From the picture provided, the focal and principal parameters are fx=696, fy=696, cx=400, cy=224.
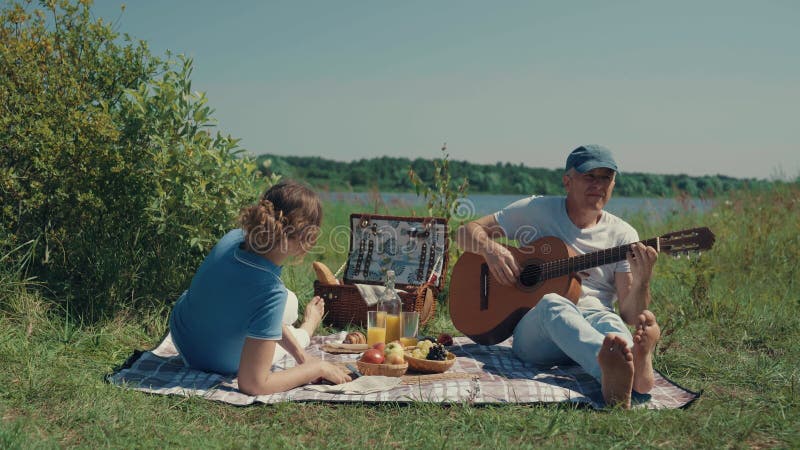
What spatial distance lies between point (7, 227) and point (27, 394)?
1914mm

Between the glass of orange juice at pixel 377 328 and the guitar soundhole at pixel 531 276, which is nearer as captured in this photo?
the guitar soundhole at pixel 531 276

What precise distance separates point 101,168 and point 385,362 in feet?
8.28

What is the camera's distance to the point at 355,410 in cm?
323

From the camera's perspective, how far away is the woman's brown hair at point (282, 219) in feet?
10.3

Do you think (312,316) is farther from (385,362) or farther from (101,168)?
(101,168)

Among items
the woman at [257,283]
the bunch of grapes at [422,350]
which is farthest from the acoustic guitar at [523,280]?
the woman at [257,283]

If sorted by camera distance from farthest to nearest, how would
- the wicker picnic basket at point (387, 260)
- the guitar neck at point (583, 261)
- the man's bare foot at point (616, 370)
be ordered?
the wicker picnic basket at point (387, 260) < the guitar neck at point (583, 261) < the man's bare foot at point (616, 370)

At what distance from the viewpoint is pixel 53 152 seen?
185 inches

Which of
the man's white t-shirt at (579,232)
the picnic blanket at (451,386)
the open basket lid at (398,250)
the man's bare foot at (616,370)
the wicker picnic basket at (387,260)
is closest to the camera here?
the man's bare foot at (616,370)

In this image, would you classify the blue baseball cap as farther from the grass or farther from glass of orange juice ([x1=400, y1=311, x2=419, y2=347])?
glass of orange juice ([x1=400, y1=311, x2=419, y2=347])

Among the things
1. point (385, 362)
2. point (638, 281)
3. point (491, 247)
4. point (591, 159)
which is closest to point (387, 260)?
point (491, 247)

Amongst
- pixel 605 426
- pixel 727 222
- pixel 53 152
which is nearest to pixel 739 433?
pixel 605 426

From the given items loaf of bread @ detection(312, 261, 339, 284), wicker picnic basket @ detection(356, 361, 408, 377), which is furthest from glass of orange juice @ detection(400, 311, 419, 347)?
loaf of bread @ detection(312, 261, 339, 284)

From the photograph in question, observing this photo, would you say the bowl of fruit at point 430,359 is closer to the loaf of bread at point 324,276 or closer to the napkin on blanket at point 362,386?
the napkin on blanket at point 362,386
